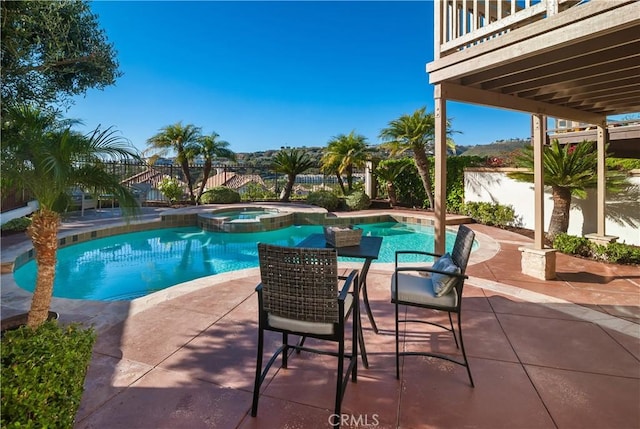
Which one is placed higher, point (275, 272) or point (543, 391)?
point (275, 272)

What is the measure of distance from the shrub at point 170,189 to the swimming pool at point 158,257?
4055 mm

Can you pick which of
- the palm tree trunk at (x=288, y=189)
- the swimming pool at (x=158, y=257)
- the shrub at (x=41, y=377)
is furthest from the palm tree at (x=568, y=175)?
the palm tree trunk at (x=288, y=189)

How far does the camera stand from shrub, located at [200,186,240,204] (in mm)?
13852

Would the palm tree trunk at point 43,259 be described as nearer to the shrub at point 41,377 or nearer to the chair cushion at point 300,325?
the shrub at point 41,377

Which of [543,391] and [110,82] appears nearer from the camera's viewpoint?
[543,391]

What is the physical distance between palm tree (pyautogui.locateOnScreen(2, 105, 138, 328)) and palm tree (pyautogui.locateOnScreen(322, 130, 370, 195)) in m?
11.1

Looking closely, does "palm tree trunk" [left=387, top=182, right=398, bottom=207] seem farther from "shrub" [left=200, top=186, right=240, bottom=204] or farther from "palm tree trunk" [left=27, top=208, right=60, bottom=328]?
"palm tree trunk" [left=27, top=208, right=60, bottom=328]

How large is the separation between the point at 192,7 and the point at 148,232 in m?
6.15

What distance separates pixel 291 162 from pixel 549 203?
9501mm

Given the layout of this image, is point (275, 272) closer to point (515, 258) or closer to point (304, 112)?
point (515, 258)

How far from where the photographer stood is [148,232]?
9.53 meters

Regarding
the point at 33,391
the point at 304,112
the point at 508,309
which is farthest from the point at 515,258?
the point at 304,112

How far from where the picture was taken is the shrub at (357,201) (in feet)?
42.7

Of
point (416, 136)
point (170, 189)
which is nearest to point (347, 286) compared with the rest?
point (416, 136)
